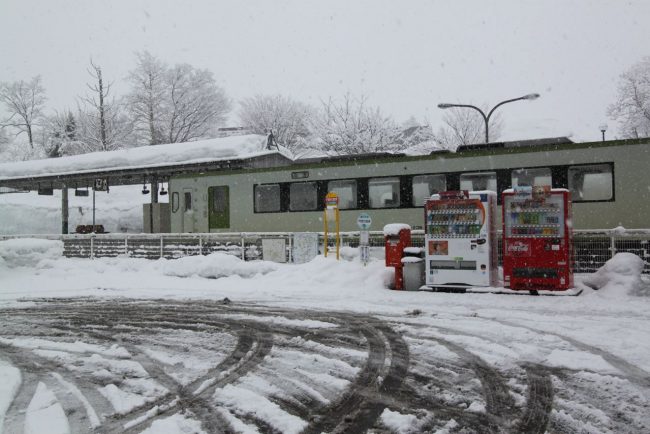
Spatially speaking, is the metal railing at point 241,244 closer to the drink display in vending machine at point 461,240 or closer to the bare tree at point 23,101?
the drink display in vending machine at point 461,240

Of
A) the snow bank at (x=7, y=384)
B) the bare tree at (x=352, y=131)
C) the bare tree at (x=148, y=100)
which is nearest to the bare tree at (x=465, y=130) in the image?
the bare tree at (x=352, y=131)

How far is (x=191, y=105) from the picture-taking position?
178ft

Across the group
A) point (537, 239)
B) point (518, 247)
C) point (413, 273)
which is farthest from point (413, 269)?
point (537, 239)

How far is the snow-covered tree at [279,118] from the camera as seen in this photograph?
59.5 metres

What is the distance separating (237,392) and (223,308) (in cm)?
575

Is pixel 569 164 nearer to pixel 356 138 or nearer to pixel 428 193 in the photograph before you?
pixel 428 193

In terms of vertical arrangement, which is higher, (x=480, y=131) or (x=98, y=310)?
(x=480, y=131)

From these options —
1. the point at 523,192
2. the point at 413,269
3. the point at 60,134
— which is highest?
the point at 60,134

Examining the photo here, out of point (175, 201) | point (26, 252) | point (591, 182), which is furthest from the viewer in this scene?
point (175, 201)

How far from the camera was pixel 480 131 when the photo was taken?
55000 millimetres

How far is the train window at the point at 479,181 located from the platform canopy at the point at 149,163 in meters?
9.74

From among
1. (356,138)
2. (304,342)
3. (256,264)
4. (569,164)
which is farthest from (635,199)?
(356,138)

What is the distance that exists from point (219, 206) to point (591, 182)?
519 inches

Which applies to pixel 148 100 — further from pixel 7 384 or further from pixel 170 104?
pixel 7 384
